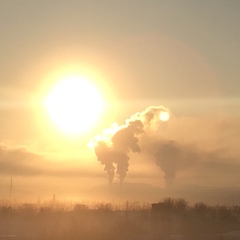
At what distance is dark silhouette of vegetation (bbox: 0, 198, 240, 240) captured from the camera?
39562 millimetres

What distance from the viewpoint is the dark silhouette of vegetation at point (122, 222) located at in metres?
39.6

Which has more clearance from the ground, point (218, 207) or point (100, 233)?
point (218, 207)

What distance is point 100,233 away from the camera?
38844mm

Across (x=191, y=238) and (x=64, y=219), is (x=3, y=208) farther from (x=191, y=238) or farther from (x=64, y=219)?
(x=191, y=238)

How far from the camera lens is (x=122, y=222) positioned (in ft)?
146

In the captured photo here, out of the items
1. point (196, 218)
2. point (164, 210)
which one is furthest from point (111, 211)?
point (196, 218)

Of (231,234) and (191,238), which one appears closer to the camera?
(191,238)

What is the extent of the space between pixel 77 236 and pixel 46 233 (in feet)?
6.41

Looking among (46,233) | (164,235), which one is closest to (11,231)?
(46,233)

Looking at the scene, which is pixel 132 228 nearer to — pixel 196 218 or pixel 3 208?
Result: pixel 196 218

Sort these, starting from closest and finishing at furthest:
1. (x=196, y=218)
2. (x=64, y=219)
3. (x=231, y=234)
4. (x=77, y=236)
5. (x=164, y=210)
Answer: (x=77, y=236) → (x=231, y=234) → (x=64, y=219) → (x=196, y=218) → (x=164, y=210)

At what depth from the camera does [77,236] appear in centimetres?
3772

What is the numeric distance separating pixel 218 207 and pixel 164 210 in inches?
213

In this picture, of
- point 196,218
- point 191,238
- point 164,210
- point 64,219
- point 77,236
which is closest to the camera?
point 77,236
